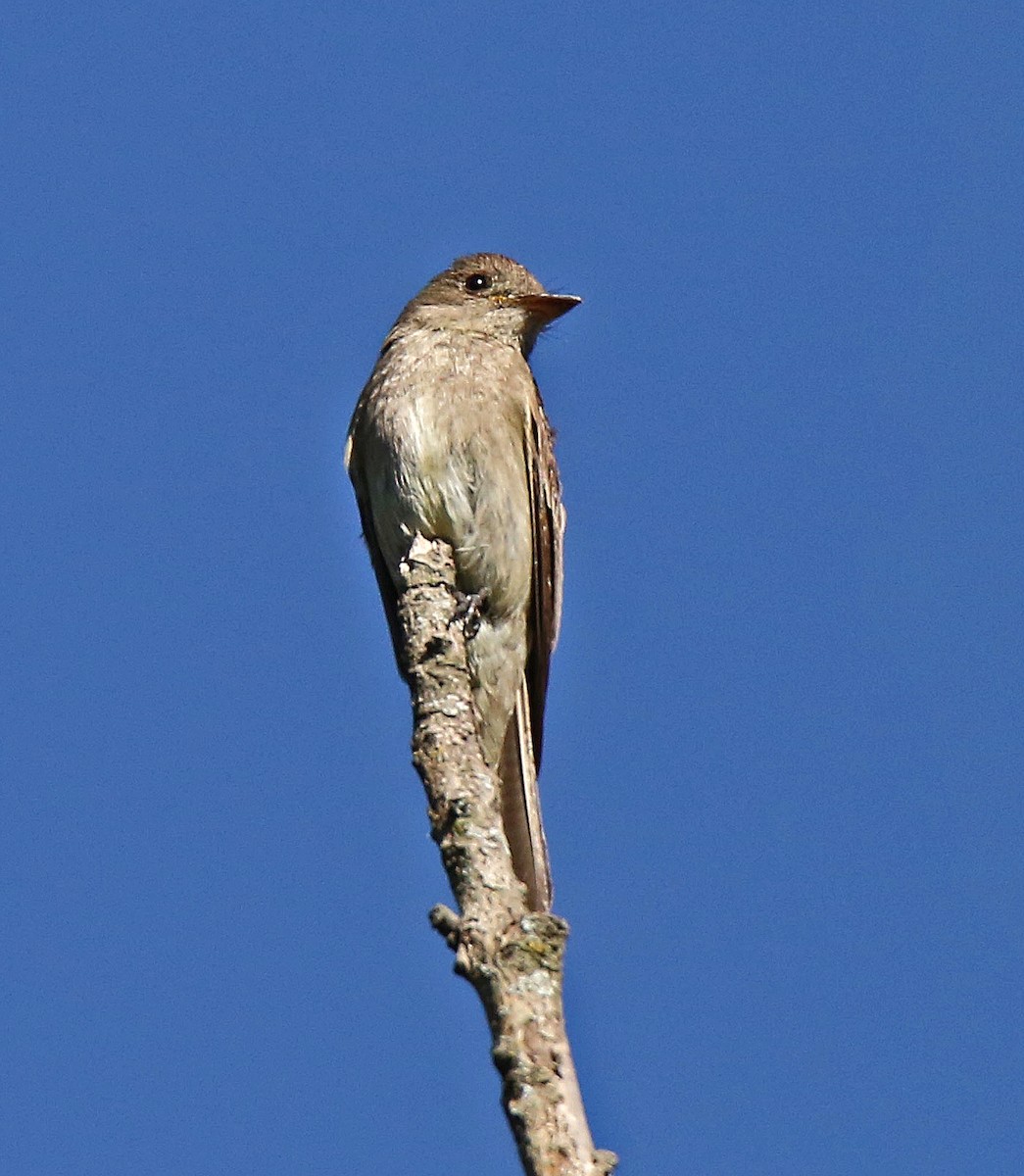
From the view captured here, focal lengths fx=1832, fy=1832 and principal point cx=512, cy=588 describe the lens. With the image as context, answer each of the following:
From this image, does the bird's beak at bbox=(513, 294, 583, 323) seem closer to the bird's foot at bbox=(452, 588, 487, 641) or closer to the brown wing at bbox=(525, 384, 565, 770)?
the brown wing at bbox=(525, 384, 565, 770)

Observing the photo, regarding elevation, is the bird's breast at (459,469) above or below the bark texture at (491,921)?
above

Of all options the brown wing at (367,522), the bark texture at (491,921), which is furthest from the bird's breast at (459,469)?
the bark texture at (491,921)

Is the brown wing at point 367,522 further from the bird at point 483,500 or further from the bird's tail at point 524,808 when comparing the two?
the bird's tail at point 524,808

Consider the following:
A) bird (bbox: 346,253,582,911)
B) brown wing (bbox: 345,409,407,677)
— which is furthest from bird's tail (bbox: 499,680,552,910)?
brown wing (bbox: 345,409,407,677)

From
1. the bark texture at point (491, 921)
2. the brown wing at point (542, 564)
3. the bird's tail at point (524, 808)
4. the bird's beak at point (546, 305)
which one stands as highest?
the bird's beak at point (546, 305)

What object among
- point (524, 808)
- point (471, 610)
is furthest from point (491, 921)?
point (471, 610)

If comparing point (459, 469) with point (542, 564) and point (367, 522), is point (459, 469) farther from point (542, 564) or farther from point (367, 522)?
point (542, 564)

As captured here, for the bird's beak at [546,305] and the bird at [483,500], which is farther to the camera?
the bird's beak at [546,305]

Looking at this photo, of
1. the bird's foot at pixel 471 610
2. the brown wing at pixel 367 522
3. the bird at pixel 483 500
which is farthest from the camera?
the brown wing at pixel 367 522
